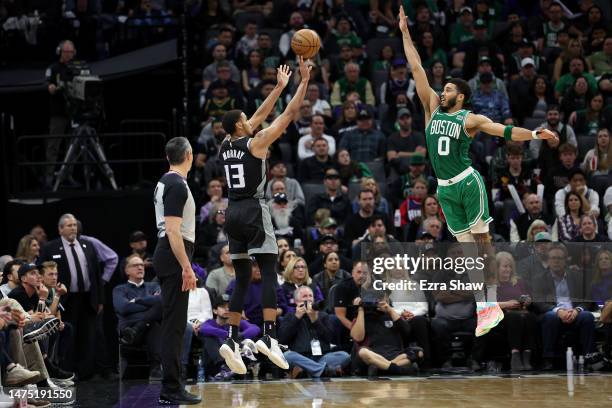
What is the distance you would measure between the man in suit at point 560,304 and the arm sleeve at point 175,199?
231 inches

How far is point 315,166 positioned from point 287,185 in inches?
33.8

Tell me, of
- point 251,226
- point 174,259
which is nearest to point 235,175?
point 251,226

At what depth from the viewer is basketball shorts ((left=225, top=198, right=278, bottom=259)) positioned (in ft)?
34.9

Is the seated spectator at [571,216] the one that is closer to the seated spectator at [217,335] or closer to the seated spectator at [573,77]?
the seated spectator at [573,77]

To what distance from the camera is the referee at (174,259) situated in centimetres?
999

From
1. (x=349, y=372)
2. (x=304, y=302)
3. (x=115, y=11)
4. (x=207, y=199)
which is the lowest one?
(x=349, y=372)

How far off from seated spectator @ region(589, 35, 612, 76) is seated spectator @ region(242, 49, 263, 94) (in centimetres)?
592

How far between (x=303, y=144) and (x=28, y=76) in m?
5.08

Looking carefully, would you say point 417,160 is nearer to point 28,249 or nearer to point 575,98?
point 575,98

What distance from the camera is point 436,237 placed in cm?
1486

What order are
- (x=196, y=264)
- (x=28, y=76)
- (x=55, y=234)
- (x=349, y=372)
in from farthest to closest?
(x=28, y=76) < (x=55, y=234) < (x=196, y=264) < (x=349, y=372)

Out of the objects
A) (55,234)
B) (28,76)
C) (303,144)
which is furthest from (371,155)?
(28,76)

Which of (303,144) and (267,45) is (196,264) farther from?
(267,45)

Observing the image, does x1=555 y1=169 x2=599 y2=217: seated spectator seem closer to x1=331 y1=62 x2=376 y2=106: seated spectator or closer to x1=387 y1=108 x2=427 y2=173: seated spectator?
x1=387 y1=108 x2=427 y2=173: seated spectator
